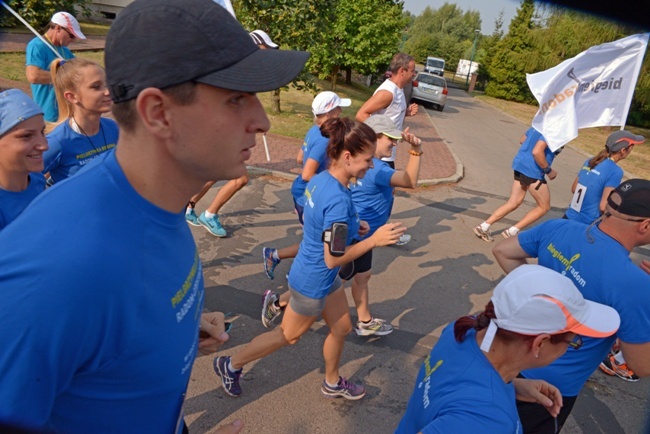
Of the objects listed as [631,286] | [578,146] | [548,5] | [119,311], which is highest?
[548,5]

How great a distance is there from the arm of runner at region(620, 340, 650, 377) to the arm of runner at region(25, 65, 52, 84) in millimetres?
5679

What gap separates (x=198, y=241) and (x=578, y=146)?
59.0 ft

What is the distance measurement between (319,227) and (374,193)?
4.86 ft

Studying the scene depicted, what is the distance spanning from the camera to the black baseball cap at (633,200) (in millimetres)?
2354

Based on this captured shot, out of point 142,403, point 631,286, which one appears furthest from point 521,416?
point 142,403

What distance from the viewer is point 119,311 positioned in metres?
0.95

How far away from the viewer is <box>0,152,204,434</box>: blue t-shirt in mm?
853

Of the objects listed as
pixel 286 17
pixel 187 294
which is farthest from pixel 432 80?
pixel 187 294

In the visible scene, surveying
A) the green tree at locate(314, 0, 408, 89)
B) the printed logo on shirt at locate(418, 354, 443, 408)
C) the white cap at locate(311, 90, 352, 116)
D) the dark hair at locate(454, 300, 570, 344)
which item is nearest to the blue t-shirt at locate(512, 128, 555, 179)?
the white cap at locate(311, 90, 352, 116)

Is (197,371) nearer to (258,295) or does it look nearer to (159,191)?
(258,295)

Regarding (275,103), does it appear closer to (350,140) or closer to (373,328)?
(373,328)

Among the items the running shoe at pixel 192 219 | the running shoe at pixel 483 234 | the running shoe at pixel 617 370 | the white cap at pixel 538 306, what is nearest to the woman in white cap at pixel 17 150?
the white cap at pixel 538 306

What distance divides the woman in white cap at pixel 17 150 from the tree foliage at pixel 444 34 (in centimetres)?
5853

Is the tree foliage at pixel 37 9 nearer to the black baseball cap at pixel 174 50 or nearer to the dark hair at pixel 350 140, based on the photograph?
the dark hair at pixel 350 140
